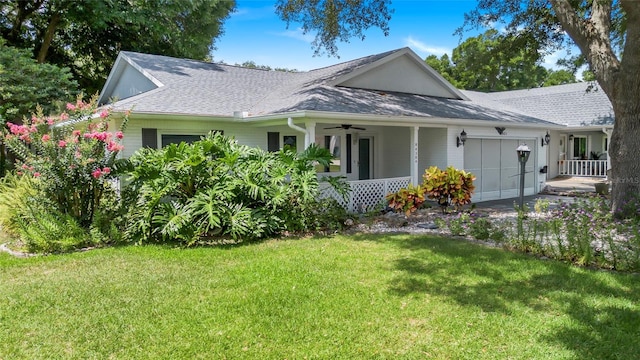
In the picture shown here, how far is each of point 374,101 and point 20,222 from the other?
886 centimetres

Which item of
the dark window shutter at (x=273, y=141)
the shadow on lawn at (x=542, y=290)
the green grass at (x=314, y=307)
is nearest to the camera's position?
the green grass at (x=314, y=307)

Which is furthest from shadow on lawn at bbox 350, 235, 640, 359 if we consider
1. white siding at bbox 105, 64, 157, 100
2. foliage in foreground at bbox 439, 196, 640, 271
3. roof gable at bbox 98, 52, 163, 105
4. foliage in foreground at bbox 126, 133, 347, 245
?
white siding at bbox 105, 64, 157, 100

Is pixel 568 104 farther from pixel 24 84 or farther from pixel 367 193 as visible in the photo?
pixel 24 84

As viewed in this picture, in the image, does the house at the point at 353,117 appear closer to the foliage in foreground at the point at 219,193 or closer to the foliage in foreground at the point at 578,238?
the foliage in foreground at the point at 219,193

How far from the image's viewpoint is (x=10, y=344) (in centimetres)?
384

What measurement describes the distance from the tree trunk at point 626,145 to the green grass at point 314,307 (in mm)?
4819

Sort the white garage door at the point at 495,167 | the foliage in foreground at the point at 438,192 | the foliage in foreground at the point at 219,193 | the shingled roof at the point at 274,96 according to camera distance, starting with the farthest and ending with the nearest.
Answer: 1. the white garage door at the point at 495,167
2. the shingled roof at the point at 274,96
3. the foliage in foreground at the point at 438,192
4. the foliage in foreground at the point at 219,193

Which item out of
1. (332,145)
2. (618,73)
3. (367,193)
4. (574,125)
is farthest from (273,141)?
(574,125)

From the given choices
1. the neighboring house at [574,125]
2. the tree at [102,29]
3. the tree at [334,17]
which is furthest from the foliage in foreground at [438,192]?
the tree at [102,29]

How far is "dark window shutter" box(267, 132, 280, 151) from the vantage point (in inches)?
502

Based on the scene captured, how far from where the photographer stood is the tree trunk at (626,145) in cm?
919


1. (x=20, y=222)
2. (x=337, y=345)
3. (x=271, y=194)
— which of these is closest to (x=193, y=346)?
(x=337, y=345)

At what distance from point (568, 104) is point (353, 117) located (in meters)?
17.5

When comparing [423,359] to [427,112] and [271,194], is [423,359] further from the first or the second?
[427,112]
